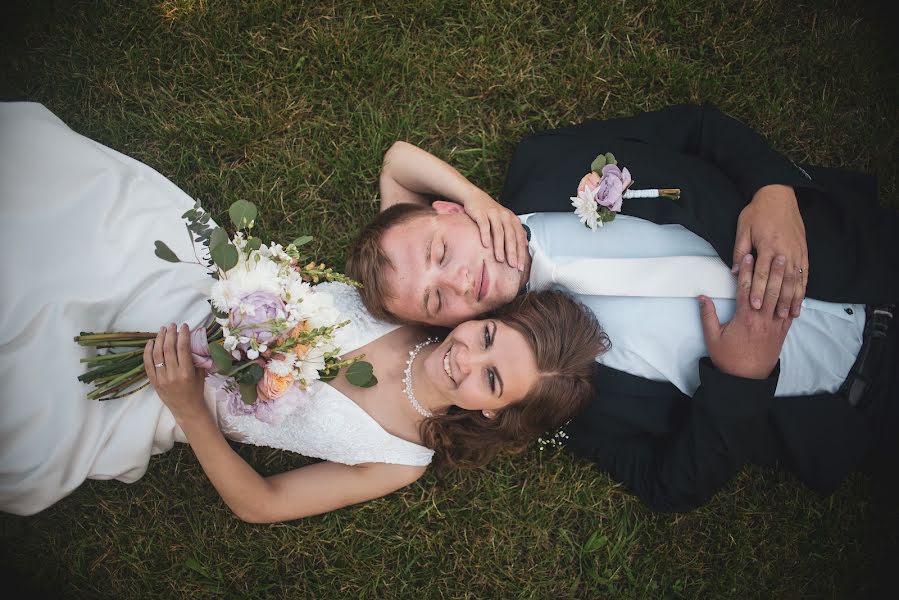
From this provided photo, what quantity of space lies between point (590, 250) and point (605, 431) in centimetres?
118

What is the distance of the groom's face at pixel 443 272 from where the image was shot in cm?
329

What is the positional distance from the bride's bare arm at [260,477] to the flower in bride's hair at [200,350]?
4.2 inches

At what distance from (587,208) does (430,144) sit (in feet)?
5.26

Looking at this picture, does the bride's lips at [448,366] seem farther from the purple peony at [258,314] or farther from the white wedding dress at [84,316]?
the purple peony at [258,314]

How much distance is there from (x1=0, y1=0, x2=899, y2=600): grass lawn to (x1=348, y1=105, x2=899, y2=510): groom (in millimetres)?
754

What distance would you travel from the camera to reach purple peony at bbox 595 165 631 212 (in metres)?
3.30

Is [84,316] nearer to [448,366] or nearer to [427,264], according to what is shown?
[427,264]

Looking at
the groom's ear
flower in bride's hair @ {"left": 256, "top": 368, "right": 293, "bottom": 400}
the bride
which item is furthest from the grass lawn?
flower in bride's hair @ {"left": 256, "top": 368, "right": 293, "bottom": 400}

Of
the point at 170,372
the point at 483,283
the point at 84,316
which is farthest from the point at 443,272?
the point at 84,316

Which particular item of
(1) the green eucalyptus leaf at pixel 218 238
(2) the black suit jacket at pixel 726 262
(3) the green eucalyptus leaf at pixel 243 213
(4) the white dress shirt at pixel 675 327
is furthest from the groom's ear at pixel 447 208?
(1) the green eucalyptus leaf at pixel 218 238

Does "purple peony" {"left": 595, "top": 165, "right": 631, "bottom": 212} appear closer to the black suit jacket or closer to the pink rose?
the black suit jacket

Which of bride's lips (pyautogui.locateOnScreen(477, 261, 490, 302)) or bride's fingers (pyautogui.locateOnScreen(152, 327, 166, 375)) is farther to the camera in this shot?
bride's lips (pyautogui.locateOnScreen(477, 261, 490, 302))

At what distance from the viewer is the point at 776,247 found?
3.31 m

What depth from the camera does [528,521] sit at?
4.27m
